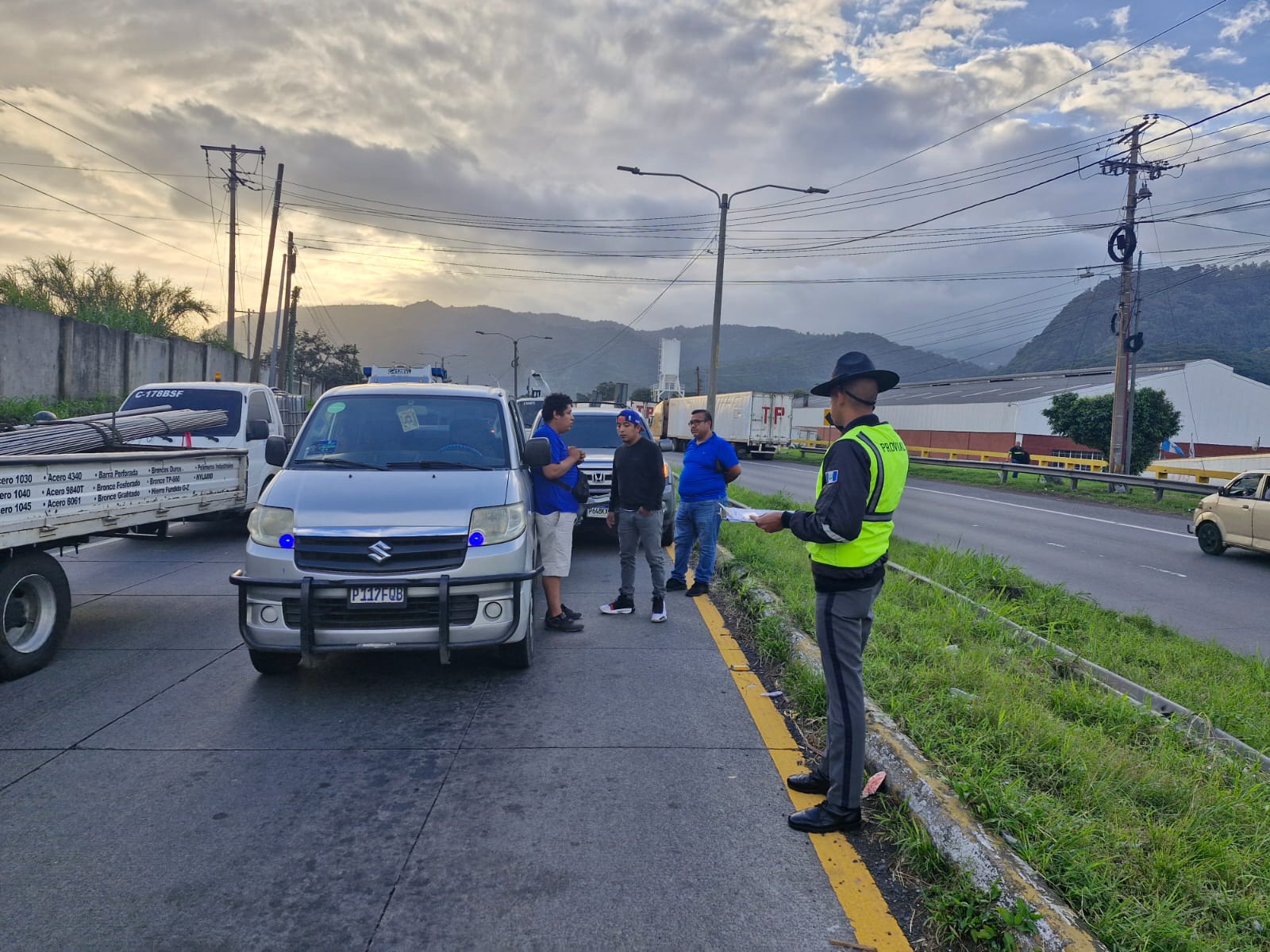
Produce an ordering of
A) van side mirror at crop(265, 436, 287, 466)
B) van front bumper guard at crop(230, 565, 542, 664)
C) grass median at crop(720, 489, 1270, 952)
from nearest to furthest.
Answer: grass median at crop(720, 489, 1270, 952), van front bumper guard at crop(230, 565, 542, 664), van side mirror at crop(265, 436, 287, 466)

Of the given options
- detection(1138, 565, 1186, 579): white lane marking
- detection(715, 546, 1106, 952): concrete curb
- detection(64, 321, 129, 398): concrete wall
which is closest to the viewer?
detection(715, 546, 1106, 952): concrete curb

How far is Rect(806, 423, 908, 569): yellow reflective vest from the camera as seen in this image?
11.6ft

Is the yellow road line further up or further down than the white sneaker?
further down

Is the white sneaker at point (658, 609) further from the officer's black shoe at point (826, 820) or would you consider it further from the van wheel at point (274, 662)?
the officer's black shoe at point (826, 820)

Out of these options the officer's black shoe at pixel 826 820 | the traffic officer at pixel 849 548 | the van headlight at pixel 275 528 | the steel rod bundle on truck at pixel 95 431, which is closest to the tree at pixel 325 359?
the steel rod bundle on truck at pixel 95 431

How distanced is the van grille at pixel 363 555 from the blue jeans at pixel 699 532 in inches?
134

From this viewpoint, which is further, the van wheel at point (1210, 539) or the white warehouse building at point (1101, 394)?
the white warehouse building at point (1101, 394)

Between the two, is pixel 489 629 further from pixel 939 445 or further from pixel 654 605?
pixel 939 445

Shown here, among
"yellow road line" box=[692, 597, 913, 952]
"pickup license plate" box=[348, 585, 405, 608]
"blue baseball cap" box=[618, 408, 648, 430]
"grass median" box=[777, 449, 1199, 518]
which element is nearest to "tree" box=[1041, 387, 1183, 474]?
"grass median" box=[777, 449, 1199, 518]

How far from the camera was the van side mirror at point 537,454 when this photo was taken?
235 inches

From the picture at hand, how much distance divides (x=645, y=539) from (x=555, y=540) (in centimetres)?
102

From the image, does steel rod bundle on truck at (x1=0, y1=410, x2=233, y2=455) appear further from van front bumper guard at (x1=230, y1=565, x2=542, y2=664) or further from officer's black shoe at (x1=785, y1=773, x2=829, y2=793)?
officer's black shoe at (x1=785, y1=773, x2=829, y2=793)

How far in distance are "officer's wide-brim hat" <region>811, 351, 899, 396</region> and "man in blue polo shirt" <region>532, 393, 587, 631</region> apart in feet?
9.47

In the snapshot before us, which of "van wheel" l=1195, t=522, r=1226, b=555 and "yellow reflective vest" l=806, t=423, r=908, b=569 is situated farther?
"van wheel" l=1195, t=522, r=1226, b=555
